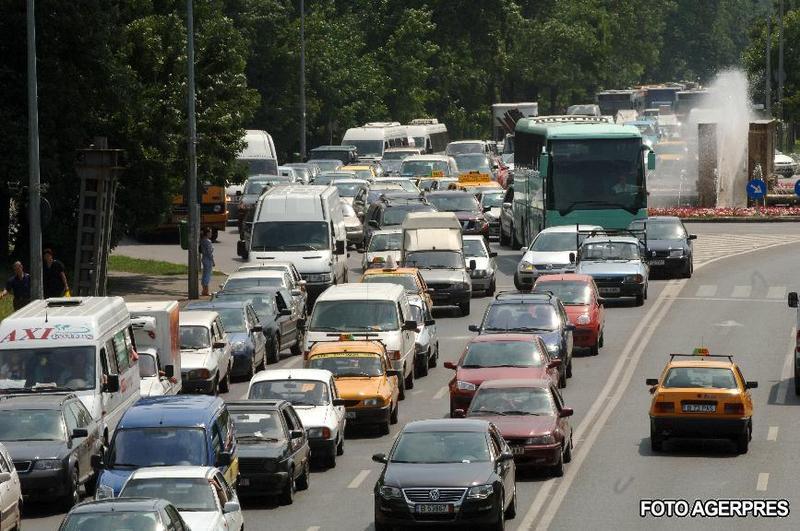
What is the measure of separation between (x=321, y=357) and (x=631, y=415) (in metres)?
5.56

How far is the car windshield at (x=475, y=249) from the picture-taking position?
161ft

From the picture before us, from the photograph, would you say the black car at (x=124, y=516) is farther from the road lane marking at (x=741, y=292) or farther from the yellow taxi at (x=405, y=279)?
the road lane marking at (x=741, y=292)

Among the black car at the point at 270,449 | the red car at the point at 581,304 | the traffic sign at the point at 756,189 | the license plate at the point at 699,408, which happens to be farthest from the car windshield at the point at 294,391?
the traffic sign at the point at 756,189

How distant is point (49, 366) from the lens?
93.2 feet

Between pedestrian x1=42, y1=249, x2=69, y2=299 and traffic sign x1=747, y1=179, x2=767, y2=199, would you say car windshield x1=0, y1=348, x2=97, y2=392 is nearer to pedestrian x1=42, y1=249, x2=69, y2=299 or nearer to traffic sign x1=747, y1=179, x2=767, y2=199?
pedestrian x1=42, y1=249, x2=69, y2=299

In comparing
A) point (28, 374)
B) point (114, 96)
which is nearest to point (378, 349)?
point (28, 374)

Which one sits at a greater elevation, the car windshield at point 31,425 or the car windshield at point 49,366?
the car windshield at point 49,366

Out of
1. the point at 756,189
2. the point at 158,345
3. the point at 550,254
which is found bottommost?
the point at 158,345

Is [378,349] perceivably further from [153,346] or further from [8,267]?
[8,267]

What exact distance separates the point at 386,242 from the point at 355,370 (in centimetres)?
1979

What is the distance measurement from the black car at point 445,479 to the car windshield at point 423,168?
53301 mm

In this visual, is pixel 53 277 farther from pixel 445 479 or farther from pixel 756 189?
pixel 756 189

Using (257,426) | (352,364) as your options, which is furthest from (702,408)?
(257,426)

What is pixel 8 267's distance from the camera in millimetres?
51062
